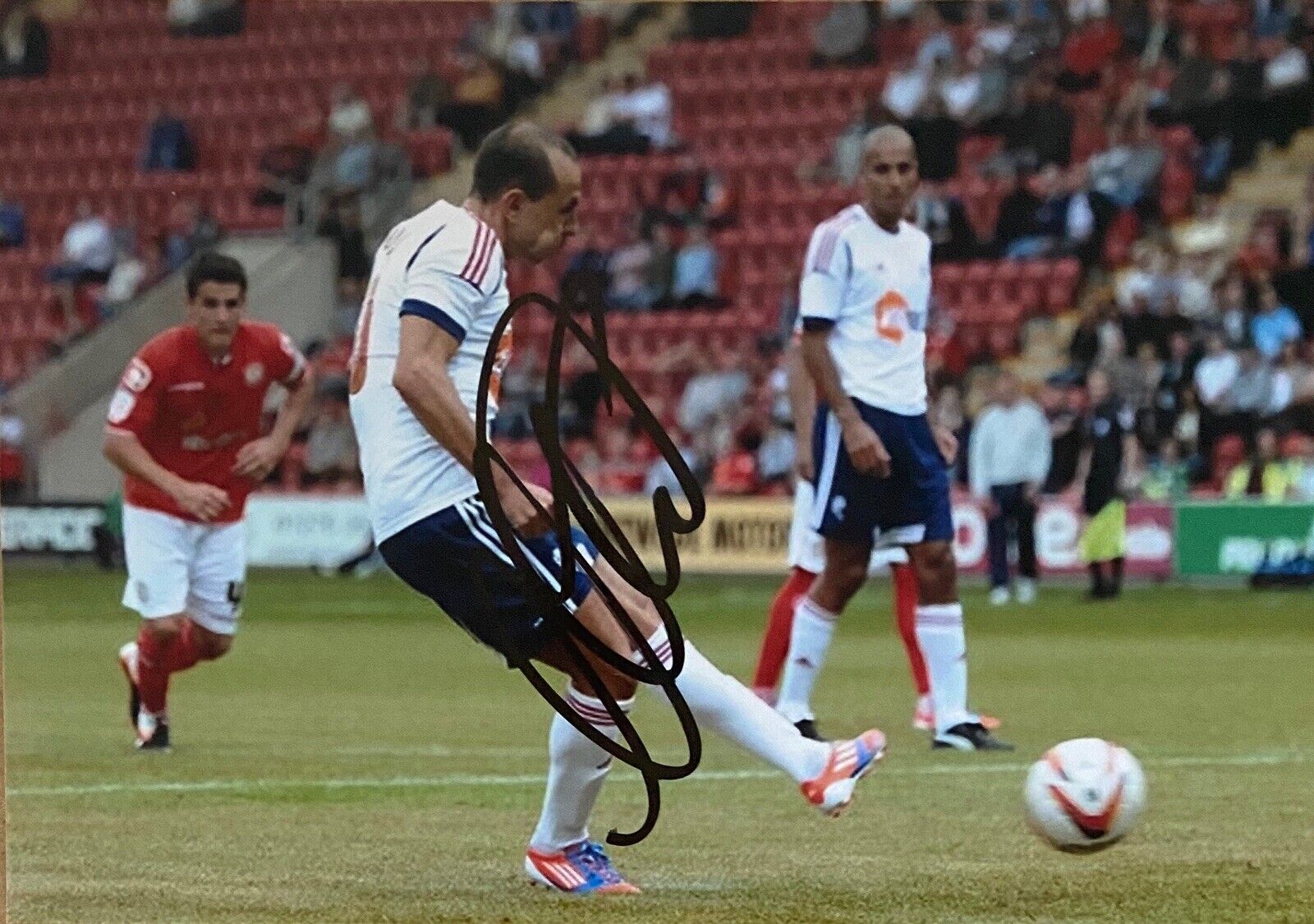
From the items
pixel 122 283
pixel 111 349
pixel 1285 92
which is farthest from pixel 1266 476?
pixel 122 283

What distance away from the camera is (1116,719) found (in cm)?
1316

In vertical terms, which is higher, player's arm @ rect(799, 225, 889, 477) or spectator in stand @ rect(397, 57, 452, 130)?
player's arm @ rect(799, 225, 889, 477)

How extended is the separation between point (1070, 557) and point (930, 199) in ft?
17.2

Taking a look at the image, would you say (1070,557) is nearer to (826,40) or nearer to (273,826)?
(826,40)

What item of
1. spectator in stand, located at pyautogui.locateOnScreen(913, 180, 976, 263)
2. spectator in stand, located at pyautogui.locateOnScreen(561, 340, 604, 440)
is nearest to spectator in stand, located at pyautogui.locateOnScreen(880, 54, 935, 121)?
spectator in stand, located at pyautogui.locateOnScreen(913, 180, 976, 263)

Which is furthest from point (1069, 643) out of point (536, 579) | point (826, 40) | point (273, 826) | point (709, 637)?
point (826, 40)

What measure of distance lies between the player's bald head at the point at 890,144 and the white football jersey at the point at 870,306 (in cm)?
41

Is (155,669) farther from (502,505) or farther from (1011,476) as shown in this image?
(1011,476)

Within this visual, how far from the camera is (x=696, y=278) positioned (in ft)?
104

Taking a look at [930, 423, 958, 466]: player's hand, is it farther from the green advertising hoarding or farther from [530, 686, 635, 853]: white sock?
the green advertising hoarding

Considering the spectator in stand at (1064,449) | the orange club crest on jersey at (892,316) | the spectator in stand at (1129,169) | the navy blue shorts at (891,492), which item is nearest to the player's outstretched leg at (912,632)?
the navy blue shorts at (891,492)

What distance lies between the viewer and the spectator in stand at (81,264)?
36562 mm

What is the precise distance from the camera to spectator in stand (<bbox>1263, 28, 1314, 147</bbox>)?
93.4 ft
